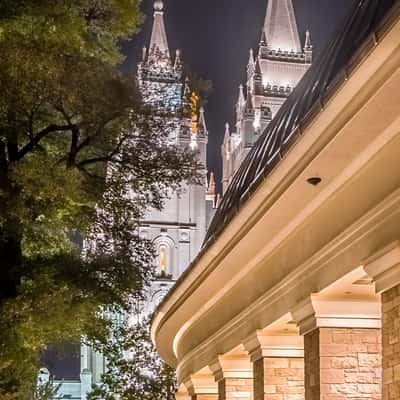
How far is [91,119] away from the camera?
1455 centimetres

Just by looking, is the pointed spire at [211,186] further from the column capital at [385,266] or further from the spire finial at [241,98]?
the column capital at [385,266]

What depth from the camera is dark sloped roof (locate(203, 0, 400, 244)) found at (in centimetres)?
627

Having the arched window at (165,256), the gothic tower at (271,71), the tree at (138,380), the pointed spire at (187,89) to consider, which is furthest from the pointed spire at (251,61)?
the pointed spire at (187,89)

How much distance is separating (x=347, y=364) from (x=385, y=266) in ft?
6.34

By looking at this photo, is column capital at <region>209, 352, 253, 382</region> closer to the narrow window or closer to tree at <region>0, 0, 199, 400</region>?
tree at <region>0, 0, 199, 400</region>

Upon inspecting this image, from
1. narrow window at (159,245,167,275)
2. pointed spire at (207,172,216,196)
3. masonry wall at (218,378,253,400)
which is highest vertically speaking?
pointed spire at (207,172,216,196)

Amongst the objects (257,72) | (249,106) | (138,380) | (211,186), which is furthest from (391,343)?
(211,186)

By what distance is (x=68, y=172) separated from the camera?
13.3m

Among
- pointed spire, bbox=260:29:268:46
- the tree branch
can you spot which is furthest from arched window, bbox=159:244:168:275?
the tree branch

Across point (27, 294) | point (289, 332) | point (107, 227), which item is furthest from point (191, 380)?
point (289, 332)

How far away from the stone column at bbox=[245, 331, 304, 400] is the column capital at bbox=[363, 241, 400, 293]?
386cm

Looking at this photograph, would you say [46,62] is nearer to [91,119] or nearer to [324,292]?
[91,119]

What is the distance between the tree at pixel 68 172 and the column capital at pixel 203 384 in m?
1.92

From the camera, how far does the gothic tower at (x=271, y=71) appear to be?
304 ft
